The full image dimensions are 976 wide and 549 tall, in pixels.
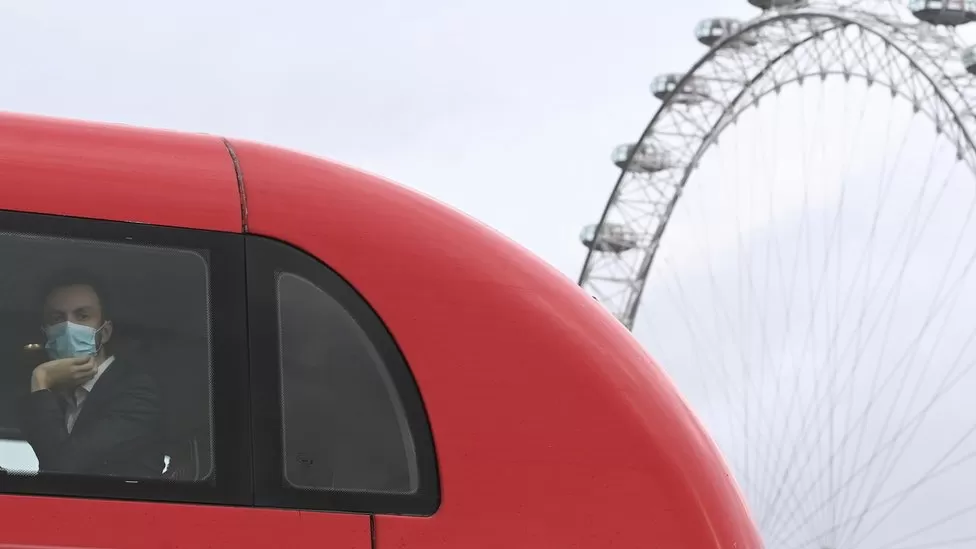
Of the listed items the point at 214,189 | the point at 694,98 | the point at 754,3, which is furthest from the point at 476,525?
the point at 694,98

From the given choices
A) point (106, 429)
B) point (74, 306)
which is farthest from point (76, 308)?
point (106, 429)

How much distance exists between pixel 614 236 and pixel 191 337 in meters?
50.9

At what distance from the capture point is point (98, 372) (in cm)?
404

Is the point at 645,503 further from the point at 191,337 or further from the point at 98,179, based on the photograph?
the point at 98,179

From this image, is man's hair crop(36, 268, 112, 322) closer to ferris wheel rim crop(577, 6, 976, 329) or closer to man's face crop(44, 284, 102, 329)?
man's face crop(44, 284, 102, 329)

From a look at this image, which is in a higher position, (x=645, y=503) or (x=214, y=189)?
(x=214, y=189)

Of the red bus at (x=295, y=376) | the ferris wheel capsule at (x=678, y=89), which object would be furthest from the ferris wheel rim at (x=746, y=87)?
the red bus at (x=295, y=376)

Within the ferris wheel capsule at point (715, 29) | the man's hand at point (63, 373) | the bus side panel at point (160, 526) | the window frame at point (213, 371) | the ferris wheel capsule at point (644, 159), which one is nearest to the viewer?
the bus side panel at point (160, 526)

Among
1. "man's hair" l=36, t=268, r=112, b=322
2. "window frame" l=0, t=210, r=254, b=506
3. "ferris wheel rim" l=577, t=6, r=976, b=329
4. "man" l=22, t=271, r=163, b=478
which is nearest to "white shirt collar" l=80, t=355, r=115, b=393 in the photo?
"man" l=22, t=271, r=163, b=478

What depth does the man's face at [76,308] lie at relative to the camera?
158 inches

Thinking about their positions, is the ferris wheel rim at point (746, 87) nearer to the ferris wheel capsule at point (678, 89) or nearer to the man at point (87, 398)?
the ferris wheel capsule at point (678, 89)

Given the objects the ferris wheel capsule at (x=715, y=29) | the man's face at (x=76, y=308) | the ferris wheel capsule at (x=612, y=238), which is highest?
the ferris wheel capsule at (x=715, y=29)

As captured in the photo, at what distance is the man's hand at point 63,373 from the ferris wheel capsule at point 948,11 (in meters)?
35.4

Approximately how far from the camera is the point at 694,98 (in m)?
50.8
